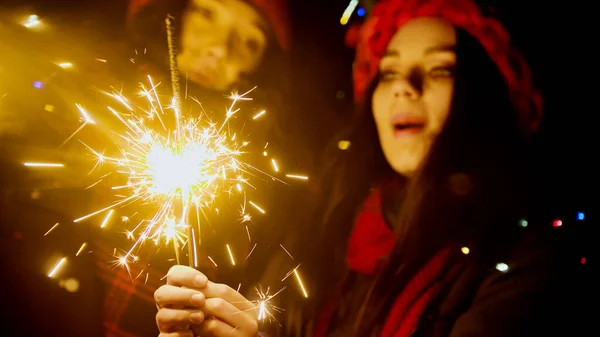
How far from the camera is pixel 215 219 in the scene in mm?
1350

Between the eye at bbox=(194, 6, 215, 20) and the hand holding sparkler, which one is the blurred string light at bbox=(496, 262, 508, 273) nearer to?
the hand holding sparkler

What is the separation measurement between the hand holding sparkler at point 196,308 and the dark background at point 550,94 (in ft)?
1.81

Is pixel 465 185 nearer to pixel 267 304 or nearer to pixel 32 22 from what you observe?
pixel 267 304

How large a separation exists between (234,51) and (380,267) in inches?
34.8

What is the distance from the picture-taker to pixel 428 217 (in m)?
1.20

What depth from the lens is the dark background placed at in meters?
1.22

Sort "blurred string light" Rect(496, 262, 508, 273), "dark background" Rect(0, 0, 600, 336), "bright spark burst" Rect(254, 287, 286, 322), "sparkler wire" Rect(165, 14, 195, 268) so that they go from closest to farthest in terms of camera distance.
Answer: "sparkler wire" Rect(165, 14, 195, 268) < "blurred string light" Rect(496, 262, 508, 273) < "dark background" Rect(0, 0, 600, 336) < "bright spark burst" Rect(254, 287, 286, 322)

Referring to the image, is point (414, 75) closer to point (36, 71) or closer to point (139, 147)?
Answer: point (139, 147)

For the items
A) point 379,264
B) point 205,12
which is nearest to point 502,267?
point 379,264

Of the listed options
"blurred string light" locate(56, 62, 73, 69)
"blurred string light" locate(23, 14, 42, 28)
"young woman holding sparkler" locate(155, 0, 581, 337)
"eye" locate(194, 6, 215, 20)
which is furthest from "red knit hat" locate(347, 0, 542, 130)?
"blurred string light" locate(23, 14, 42, 28)

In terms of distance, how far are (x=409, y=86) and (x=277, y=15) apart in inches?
21.4

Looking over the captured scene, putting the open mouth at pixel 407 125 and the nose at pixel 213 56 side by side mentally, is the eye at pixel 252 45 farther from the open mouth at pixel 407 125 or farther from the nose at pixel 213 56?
the open mouth at pixel 407 125

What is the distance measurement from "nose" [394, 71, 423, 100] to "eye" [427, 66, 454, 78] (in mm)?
41

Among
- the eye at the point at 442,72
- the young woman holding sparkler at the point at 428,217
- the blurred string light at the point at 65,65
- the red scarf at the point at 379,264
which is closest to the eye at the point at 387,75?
the young woman holding sparkler at the point at 428,217
